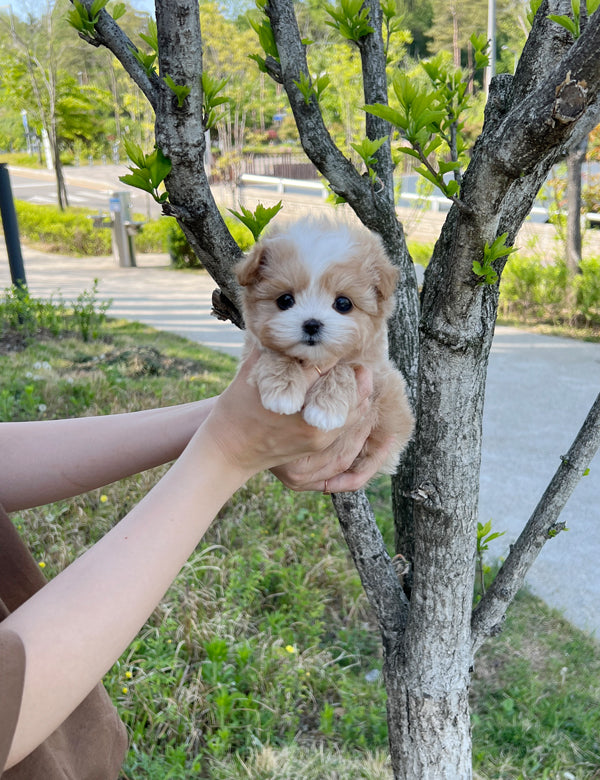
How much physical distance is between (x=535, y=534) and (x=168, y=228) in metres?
14.1

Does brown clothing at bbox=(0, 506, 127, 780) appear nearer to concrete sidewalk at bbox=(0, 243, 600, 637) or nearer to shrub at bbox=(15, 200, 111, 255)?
concrete sidewalk at bbox=(0, 243, 600, 637)

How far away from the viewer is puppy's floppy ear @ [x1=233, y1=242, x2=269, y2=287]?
1583 millimetres

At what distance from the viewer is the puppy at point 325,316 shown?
1.48 metres

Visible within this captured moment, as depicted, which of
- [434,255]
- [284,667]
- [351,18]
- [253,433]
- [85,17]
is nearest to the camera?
[253,433]

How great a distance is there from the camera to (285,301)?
159cm

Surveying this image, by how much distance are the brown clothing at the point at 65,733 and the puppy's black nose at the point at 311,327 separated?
0.74 meters

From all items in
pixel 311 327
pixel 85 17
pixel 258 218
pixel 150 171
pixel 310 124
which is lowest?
pixel 311 327

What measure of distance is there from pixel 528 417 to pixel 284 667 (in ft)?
14.6

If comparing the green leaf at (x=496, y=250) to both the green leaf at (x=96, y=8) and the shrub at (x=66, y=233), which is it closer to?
the green leaf at (x=96, y=8)

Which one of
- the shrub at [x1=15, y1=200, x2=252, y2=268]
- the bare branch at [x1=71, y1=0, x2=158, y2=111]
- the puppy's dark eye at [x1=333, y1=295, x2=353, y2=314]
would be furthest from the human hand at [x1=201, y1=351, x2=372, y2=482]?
the shrub at [x1=15, y1=200, x2=252, y2=268]

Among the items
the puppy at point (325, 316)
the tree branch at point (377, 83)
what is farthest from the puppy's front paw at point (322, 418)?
the tree branch at point (377, 83)

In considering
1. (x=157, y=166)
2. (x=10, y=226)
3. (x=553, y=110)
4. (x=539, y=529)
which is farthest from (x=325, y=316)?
(x=10, y=226)

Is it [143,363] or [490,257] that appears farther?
[143,363]

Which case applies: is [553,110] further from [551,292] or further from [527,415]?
[551,292]
